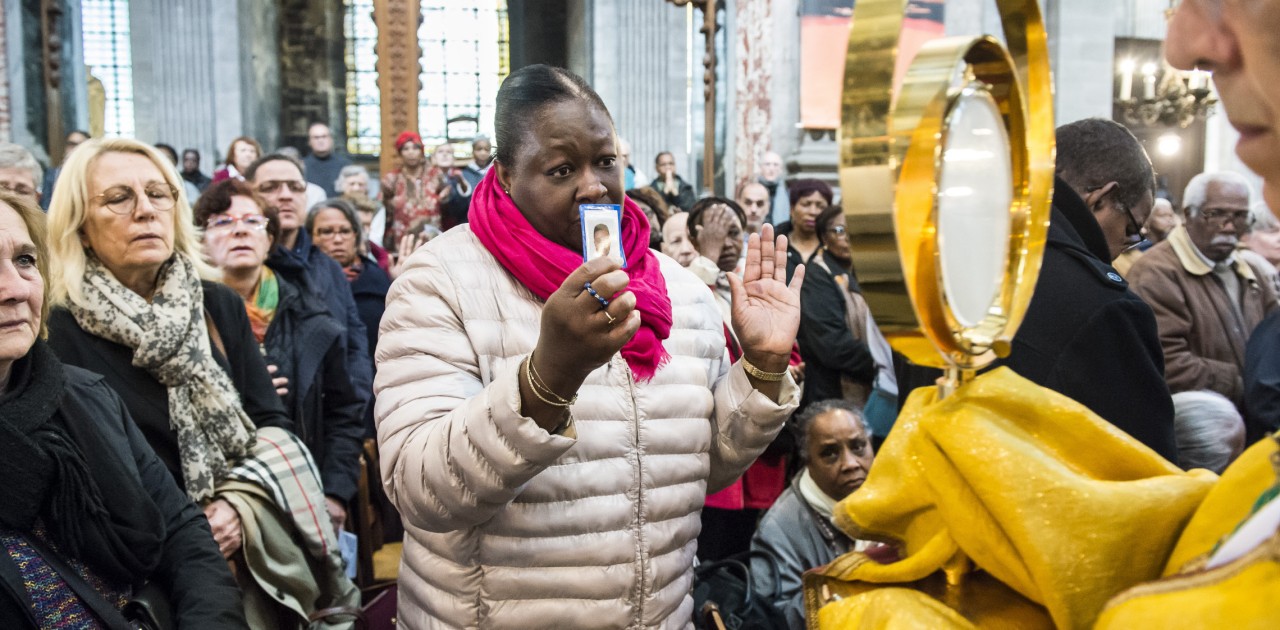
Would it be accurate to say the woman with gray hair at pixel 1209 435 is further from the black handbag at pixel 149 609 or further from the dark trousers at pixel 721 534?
the black handbag at pixel 149 609

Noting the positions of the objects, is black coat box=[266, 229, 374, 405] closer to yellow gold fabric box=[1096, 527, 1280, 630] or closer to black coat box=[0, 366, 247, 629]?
black coat box=[0, 366, 247, 629]

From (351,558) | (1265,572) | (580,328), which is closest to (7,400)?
(580,328)

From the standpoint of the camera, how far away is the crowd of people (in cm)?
155

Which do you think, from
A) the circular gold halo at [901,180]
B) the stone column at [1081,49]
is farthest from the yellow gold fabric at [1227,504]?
the stone column at [1081,49]

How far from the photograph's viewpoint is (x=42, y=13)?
8.66m

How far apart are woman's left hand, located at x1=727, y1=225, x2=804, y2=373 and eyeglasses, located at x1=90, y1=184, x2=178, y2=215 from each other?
1.68 metres

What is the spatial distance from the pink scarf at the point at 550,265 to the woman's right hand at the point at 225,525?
1.19 m

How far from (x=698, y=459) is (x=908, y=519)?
0.98 m

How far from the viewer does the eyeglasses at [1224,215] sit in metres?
4.24

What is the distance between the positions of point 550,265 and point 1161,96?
48.7 feet

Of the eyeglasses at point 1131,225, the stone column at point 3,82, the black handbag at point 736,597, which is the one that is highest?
the stone column at point 3,82

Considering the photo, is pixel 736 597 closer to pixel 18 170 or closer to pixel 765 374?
A: pixel 765 374

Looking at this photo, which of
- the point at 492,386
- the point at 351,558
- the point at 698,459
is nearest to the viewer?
the point at 492,386

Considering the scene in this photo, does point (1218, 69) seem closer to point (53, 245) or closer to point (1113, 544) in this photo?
point (1113, 544)
